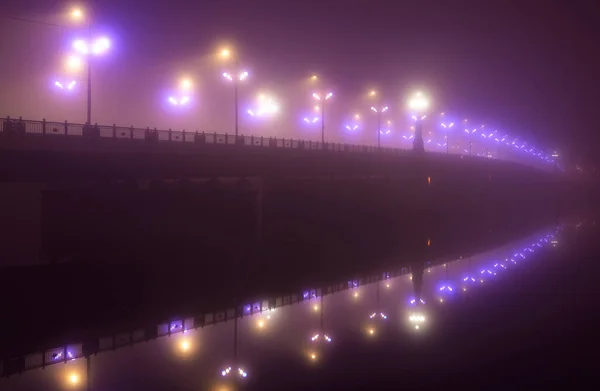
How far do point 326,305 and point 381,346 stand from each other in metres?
5.32

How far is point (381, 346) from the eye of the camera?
14039mm

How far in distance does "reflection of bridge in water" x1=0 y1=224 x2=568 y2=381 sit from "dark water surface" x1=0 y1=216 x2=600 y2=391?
0.29 feet

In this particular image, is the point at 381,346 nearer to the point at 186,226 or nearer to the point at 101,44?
the point at 186,226

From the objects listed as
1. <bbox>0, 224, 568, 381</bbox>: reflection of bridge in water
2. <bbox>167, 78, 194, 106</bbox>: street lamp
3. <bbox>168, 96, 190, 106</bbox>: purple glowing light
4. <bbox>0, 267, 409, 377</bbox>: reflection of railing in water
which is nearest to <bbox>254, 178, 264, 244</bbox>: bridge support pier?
<bbox>168, 96, 190, 106</bbox>: purple glowing light

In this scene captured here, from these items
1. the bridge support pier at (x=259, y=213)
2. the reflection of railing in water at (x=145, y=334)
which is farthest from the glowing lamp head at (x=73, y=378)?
the bridge support pier at (x=259, y=213)

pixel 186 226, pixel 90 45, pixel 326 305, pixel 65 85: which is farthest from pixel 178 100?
pixel 326 305

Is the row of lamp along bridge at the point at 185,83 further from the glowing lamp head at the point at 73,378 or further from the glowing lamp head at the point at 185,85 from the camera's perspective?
the glowing lamp head at the point at 73,378

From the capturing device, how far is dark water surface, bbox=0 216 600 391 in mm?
11594

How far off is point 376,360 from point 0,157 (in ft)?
71.9

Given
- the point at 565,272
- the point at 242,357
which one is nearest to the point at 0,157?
the point at 242,357

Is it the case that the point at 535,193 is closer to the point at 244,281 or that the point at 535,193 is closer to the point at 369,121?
the point at 369,121

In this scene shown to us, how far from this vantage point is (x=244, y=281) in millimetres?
24234

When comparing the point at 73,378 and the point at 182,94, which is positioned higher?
the point at 182,94

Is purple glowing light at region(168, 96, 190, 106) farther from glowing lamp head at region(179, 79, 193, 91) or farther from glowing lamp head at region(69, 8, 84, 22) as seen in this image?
glowing lamp head at region(69, 8, 84, 22)
